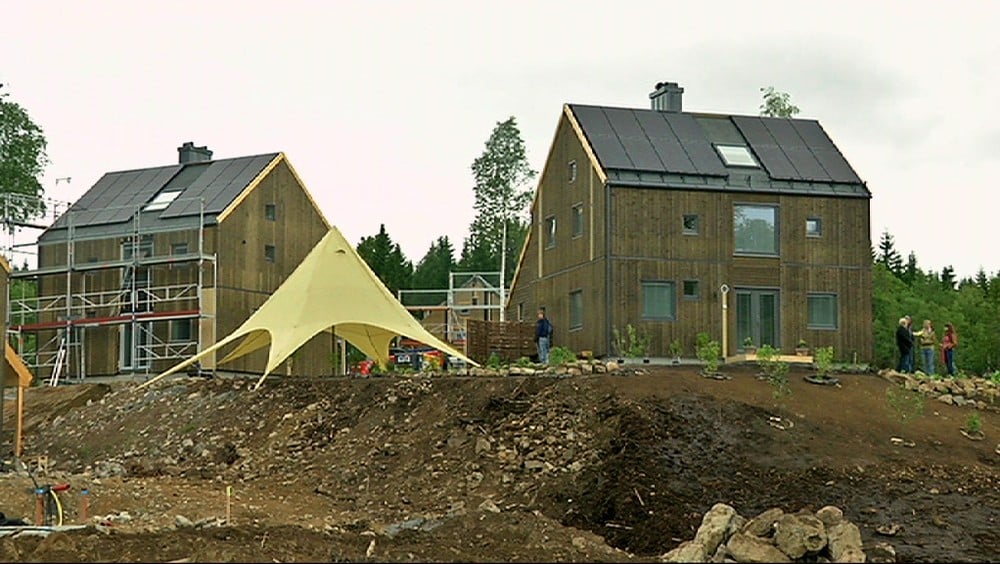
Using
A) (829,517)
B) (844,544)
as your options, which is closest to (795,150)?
(829,517)

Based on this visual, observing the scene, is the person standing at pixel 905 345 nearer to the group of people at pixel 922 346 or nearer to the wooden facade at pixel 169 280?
the group of people at pixel 922 346

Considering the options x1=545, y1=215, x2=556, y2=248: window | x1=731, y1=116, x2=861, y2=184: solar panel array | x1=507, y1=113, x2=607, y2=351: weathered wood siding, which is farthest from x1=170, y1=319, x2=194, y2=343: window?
x1=731, y1=116, x2=861, y2=184: solar panel array

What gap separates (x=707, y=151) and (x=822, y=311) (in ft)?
14.4

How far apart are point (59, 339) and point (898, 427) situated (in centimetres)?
2434

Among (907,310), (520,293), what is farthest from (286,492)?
(907,310)

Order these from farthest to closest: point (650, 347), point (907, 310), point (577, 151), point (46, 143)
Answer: point (907, 310)
point (46, 143)
point (577, 151)
point (650, 347)

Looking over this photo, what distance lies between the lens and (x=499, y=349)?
3316 cm

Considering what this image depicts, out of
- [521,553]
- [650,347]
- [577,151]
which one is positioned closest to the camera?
[521,553]

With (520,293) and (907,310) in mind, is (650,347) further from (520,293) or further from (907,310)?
(907,310)

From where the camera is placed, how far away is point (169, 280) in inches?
1587

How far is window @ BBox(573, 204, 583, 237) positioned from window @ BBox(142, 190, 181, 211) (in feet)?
42.1

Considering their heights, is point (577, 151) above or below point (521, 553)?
above

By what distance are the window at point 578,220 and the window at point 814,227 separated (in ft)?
16.5

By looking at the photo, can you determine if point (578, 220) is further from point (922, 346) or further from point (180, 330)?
point (180, 330)
